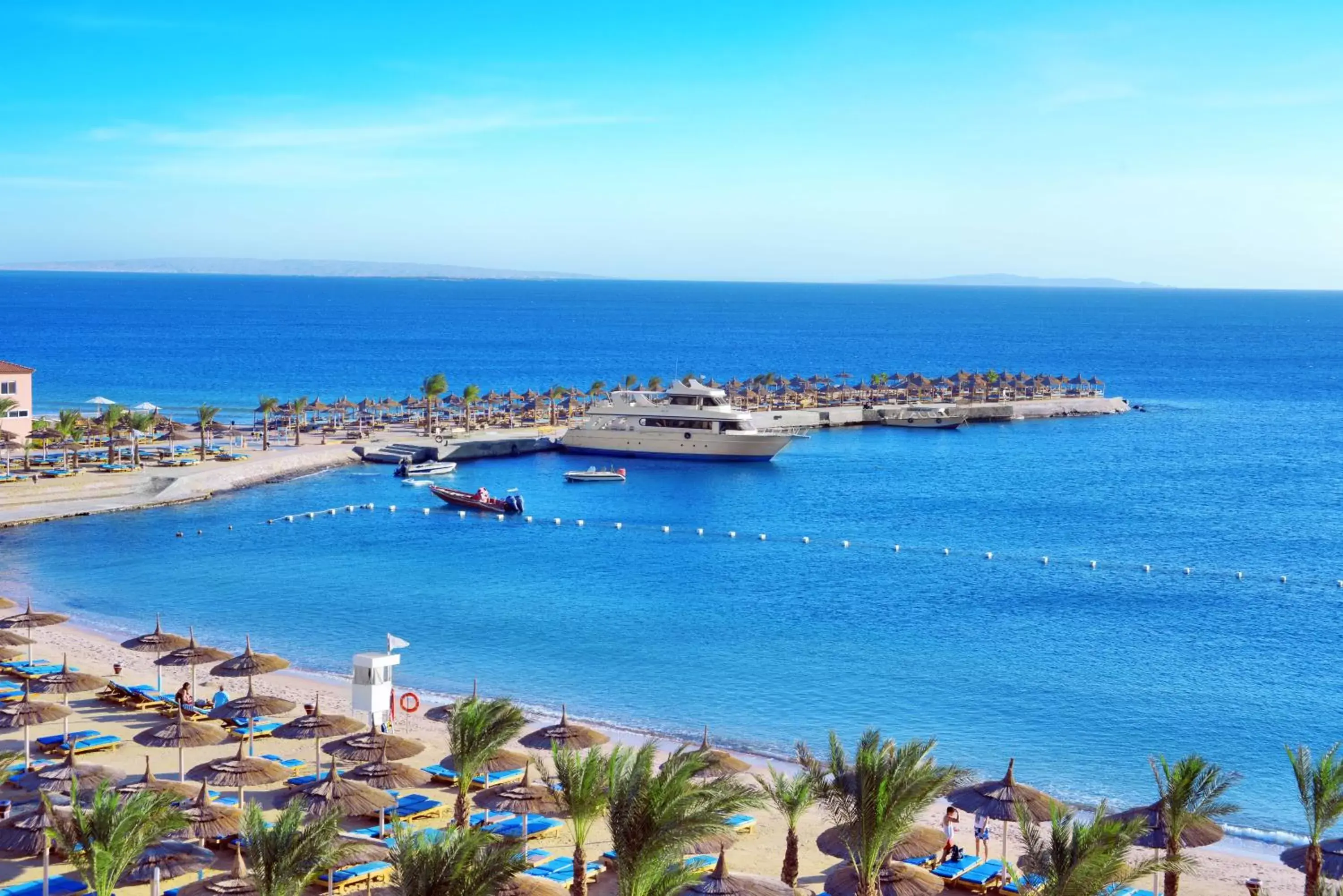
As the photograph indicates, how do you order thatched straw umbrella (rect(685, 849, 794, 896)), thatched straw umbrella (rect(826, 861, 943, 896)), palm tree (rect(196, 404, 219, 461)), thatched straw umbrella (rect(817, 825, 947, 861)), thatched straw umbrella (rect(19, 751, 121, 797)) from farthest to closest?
palm tree (rect(196, 404, 219, 461)) → thatched straw umbrella (rect(19, 751, 121, 797)) → thatched straw umbrella (rect(817, 825, 947, 861)) → thatched straw umbrella (rect(826, 861, 943, 896)) → thatched straw umbrella (rect(685, 849, 794, 896))

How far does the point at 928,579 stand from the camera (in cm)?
4447

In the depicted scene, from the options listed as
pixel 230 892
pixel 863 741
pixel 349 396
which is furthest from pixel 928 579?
pixel 349 396

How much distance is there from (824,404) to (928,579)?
52150mm

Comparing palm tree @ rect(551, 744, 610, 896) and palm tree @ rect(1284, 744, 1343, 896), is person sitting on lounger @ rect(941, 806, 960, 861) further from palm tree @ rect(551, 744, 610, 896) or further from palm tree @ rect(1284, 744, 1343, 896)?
palm tree @ rect(551, 744, 610, 896)

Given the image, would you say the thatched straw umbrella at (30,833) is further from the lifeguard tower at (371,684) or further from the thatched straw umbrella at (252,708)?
the lifeguard tower at (371,684)

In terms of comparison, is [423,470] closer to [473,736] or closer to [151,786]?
[151,786]

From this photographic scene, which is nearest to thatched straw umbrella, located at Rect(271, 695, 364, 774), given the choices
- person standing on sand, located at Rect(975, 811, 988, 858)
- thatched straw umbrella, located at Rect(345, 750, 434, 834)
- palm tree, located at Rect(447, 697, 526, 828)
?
thatched straw umbrella, located at Rect(345, 750, 434, 834)

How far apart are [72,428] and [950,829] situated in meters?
50.4

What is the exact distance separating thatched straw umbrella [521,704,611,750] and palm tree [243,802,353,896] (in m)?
7.43

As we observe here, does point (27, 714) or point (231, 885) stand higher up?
point (231, 885)

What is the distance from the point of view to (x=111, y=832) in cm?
1488

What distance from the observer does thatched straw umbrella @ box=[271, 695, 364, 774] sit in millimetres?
22266

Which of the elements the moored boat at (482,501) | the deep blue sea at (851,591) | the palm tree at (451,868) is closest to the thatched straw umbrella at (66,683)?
the deep blue sea at (851,591)

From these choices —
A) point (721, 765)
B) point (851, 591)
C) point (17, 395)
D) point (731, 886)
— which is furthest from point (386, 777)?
point (17, 395)
